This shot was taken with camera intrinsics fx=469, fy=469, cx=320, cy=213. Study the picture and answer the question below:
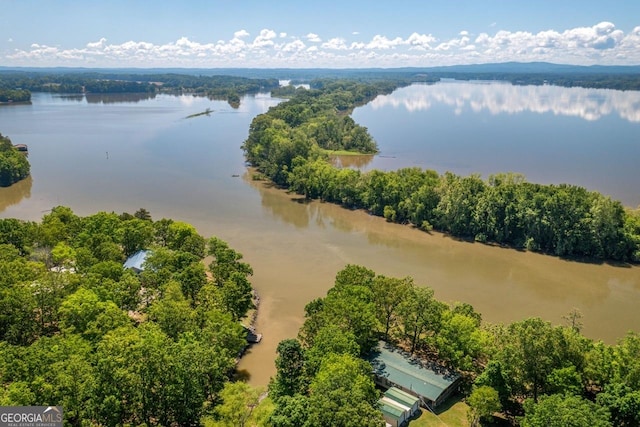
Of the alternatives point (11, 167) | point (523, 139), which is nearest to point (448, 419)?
point (11, 167)

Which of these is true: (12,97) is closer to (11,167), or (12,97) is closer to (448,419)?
(11,167)

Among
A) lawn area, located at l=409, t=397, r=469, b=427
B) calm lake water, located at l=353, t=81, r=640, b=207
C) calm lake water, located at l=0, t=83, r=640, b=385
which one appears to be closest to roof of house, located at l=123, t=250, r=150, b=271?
calm lake water, located at l=0, t=83, r=640, b=385

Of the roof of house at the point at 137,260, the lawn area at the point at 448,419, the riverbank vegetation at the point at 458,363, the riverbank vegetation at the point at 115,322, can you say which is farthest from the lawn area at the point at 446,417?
the roof of house at the point at 137,260

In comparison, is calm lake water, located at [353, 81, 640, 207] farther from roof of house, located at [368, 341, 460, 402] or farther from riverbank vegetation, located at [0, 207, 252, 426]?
riverbank vegetation, located at [0, 207, 252, 426]

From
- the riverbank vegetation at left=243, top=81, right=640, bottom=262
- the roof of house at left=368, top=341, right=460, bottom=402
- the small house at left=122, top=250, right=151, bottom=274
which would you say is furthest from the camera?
the riverbank vegetation at left=243, top=81, right=640, bottom=262

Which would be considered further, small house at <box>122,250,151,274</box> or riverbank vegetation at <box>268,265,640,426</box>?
small house at <box>122,250,151,274</box>

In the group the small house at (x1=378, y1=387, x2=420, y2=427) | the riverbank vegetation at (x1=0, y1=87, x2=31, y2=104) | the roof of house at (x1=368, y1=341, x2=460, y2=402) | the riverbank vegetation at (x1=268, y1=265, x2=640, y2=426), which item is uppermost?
the riverbank vegetation at (x1=0, y1=87, x2=31, y2=104)

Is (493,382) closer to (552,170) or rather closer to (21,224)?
(21,224)

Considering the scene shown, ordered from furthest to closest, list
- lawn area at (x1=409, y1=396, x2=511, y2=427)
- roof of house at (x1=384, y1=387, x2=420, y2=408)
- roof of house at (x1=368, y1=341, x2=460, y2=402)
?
roof of house at (x1=368, y1=341, x2=460, y2=402), roof of house at (x1=384, y1=387, x2=420, y2=408), lawn area at (x1=409, y1=396, x2=511, y2=427)

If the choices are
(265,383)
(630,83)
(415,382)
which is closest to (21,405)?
(265,383)
